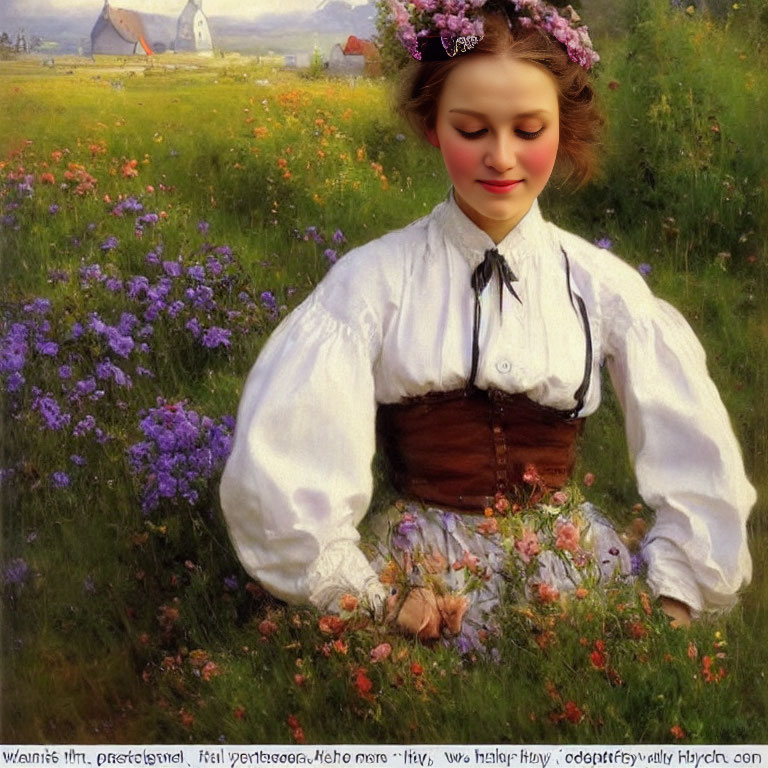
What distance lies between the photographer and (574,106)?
225 cm

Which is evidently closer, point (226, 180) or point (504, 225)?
point (504, 225)

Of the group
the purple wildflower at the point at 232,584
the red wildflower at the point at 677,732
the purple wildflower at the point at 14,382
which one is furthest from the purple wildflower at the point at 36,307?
the red wildflower at the point at 677,732

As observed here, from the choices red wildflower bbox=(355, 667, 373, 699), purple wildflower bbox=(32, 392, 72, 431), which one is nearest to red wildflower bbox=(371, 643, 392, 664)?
red wildflower bbox=(355, 667, 373, 699)

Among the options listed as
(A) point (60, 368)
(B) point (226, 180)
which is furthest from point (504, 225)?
(A) point (60, 368)

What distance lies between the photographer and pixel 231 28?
2473 mm

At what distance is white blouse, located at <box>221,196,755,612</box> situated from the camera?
7.09 ft

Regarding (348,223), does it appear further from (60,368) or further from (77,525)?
(77,525)

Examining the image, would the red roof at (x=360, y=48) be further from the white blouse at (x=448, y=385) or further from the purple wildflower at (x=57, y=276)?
the purple wildflower at (x=57, y=276)

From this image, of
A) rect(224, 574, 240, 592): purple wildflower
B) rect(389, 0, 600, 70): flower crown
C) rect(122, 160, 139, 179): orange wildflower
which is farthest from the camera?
rect(122, 160, 139, 179): orange wildflower

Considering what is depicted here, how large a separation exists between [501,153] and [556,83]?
19 cm

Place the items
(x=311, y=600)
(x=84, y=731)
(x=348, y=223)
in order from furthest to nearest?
(x=348, y=223) < (x=84, y=731) < (x=311, y=600)

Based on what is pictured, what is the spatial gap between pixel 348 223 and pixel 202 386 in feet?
1.70

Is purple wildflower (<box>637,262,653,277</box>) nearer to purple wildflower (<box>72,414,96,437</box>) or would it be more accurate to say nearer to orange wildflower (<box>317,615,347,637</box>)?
orange wildflower (<box>317,615,347,637</box>)

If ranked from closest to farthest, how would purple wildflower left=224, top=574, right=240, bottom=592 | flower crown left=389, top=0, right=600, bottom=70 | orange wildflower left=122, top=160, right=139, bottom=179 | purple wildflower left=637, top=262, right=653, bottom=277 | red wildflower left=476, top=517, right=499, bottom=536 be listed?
flower crown left=389, top=0, right=600, bottom=70
red wildflower left=476, top=517, right=499, bottom=536
purple wildflower left=224, top=574, right=240, bottom=592
purple wildflower left=637, top=262, right=653, bottom=277
orange wildflower left=122, top=160, right=139, bottom=179
